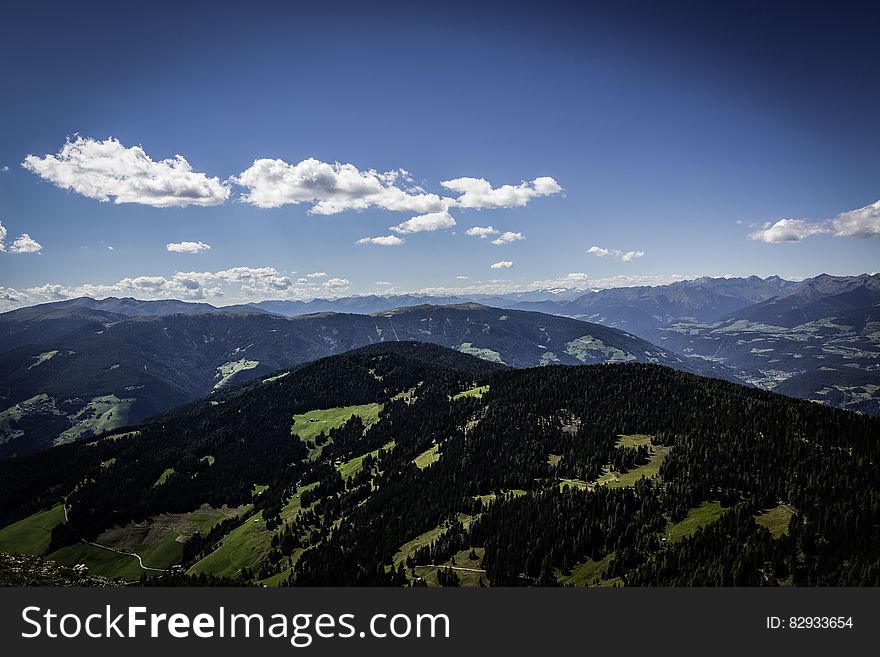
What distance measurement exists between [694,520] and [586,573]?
103 ft

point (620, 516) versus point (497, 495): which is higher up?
point (620, 516)

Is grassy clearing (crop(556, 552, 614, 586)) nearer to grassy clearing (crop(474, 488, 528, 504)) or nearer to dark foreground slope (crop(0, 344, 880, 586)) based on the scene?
dark foreground slope (crop(0, 344, 880, 586))

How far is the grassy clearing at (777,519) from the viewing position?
102562 mm

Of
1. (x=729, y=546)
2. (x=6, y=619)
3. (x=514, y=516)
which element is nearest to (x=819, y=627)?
(x=729, y=546)

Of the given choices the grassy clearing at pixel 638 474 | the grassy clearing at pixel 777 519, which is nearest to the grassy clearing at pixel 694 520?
the grassy clearing at pixel 777 519

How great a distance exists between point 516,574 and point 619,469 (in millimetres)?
64381

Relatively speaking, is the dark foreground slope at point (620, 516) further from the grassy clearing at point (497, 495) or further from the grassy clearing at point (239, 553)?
the grassy clearing at point (497, 495)

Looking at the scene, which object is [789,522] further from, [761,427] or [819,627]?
[819,627]

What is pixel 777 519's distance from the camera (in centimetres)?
10844

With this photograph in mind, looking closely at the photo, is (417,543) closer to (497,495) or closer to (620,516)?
(497,495)

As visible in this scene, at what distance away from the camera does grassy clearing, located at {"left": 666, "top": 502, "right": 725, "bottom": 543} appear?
110 m

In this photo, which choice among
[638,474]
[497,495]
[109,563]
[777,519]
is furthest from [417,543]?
[109,563]

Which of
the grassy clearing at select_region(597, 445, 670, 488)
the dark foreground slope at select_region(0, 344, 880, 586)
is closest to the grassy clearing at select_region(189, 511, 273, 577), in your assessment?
the dark foreground slope at select_region(0, 344, 880, 586)

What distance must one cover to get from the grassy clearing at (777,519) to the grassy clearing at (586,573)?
1358 inches
